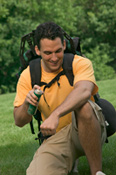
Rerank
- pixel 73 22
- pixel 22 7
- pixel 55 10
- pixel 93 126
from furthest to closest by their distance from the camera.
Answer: pixel 73 22, pixel 55 10, pixel 22 7, pixel 93 126

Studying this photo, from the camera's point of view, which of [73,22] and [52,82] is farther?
[73,22]

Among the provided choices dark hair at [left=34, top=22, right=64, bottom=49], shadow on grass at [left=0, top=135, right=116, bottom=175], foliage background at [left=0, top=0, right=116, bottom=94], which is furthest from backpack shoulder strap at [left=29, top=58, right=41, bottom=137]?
foliage background at [left=0, top=0, right=116, bottom=94]

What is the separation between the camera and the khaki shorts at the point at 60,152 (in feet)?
12.2

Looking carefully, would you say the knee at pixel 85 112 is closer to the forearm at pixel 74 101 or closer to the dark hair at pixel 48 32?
the forearm at pixel 74 101

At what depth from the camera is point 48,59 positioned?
12.6 feet

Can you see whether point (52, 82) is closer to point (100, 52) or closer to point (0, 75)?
point (0, 75)

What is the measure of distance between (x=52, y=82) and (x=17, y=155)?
1.89 metres

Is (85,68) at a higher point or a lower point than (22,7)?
higher

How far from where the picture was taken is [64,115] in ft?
12.1

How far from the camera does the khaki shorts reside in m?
3.72

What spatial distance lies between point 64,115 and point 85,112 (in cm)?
29

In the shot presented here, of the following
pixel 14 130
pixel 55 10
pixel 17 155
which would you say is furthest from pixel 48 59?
pixel 55 10

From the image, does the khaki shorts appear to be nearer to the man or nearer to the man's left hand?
the man

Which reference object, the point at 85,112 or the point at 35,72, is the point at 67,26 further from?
the point at 85,112
